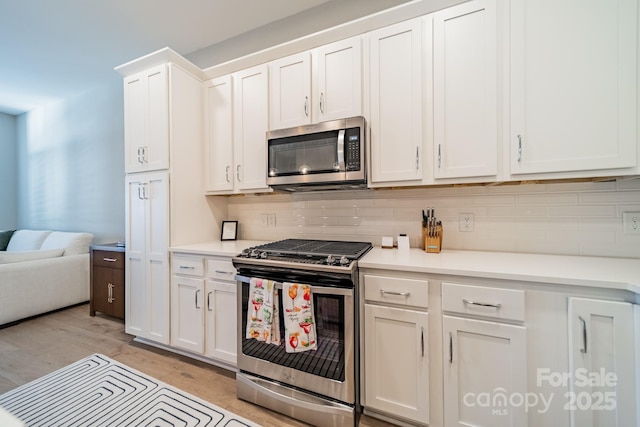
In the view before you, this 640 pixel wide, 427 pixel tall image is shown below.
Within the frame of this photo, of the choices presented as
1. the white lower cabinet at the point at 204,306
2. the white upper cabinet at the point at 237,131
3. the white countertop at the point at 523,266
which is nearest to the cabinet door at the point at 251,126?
the white upper cabinet at the point at 237,131

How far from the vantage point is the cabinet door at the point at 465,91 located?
1561 millimetres

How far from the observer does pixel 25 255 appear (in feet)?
10.1

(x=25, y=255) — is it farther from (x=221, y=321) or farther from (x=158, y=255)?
(x=221, y=321)

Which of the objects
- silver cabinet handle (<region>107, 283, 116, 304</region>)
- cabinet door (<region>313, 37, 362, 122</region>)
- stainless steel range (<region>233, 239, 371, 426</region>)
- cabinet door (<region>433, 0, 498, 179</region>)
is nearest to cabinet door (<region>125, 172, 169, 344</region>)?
silver cabinet handle (<region>107, 283, 116, 304</region>)

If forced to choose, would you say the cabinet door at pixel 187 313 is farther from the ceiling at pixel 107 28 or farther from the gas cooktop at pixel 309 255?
the ceiling at pixel 107 28

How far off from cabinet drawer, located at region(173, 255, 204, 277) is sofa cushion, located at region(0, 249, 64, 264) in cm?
242

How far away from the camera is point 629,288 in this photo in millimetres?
1029

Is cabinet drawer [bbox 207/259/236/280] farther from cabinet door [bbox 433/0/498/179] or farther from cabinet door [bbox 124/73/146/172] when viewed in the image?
cabinet door [bbox 433/0/498/179]

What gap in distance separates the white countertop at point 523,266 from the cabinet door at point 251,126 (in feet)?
4.05

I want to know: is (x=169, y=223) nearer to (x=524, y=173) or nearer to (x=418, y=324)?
(x=418, y=324)

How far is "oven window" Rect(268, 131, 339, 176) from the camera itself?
187 cm

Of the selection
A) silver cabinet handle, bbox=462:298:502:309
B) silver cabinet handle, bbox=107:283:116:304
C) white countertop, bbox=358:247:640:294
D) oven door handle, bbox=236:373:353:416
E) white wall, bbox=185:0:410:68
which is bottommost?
oven door handle, bbox=236:373:353:416

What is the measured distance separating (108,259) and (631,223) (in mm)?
4473

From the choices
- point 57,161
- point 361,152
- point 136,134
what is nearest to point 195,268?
point 136,134
